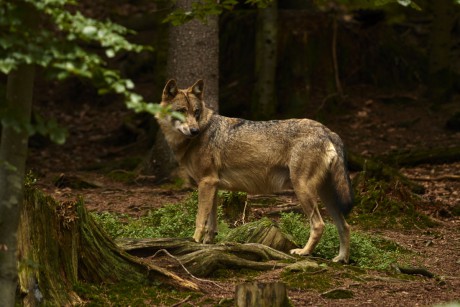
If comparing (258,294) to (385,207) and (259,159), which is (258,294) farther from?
(385,207)

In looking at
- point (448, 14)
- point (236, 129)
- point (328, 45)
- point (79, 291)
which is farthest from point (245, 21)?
point (79, 291)

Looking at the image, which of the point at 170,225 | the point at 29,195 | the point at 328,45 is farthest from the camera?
the point at 328,45

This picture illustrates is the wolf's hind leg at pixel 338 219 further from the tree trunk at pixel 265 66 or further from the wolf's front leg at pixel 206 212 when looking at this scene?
the tree trunk at pixel 265 66

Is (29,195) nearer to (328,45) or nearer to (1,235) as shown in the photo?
(1,235)

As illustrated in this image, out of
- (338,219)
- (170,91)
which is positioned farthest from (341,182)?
(170,91)

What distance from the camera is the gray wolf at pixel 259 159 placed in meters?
9.02

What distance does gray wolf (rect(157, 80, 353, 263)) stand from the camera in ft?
29.6

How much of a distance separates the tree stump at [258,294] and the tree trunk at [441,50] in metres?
13.2

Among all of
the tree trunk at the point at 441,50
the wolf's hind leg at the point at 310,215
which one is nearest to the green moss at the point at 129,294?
the wolf's hind leg at the point at 310,215

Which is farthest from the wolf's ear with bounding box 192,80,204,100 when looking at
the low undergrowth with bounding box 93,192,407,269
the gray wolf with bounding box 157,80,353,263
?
the low undergrowth with bounding box 93,192,407,269

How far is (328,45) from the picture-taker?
1809 centimetres

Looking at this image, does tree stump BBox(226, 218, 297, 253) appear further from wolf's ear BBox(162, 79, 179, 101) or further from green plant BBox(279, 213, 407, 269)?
wolf's ear BBox(162, 79, 179, 101)

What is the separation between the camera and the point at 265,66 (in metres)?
17.1

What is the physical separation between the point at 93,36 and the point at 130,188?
10.1m
